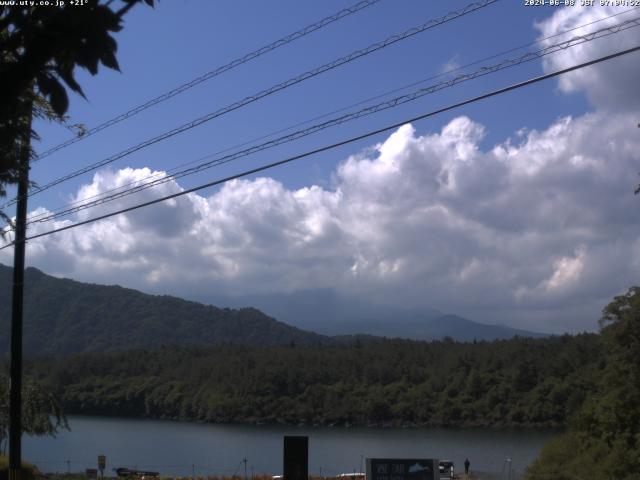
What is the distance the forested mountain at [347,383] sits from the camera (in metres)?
91.4

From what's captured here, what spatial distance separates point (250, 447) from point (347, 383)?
39339 millimetres

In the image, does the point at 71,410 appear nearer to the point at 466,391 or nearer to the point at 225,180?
the point at 466,391

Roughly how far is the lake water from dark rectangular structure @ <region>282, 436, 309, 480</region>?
116 feet

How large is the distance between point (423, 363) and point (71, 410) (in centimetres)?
4722

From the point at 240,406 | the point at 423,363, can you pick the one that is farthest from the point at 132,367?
the point at 423,363

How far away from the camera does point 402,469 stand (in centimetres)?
1209

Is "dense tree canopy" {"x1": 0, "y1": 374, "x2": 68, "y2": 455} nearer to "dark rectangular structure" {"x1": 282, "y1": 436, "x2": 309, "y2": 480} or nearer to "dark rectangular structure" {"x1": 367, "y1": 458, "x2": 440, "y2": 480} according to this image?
"dark rectangular structure" {"x1": 367, "y1": 458, "x2": 440, "y2": 480}

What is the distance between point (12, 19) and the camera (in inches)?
184

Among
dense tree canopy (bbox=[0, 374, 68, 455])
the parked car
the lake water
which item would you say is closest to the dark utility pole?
dense tree canopy (bbox=[0, 374, 68, 455])

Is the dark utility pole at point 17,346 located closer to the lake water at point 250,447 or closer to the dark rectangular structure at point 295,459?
the dark rectangular structure at point 295,459

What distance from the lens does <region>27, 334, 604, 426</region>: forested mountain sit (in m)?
91.4

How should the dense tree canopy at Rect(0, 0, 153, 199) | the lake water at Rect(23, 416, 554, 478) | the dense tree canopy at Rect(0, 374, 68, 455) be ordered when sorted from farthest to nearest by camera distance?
the lake water at Rect(23, 416, 554, 478)
the dense tree canopy at Rect(0, 374, 68, 455)
the dense tree canopy at Rect(0, 0, 153, 199)

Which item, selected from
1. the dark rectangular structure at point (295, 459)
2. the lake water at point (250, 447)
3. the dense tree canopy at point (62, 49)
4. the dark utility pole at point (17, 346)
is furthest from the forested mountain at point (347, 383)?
the dense tree canopy at point (62, 49)

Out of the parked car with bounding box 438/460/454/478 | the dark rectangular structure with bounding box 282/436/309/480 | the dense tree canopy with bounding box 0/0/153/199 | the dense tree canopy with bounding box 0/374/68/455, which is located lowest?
the parked car with bounding box 438/460/454/478
